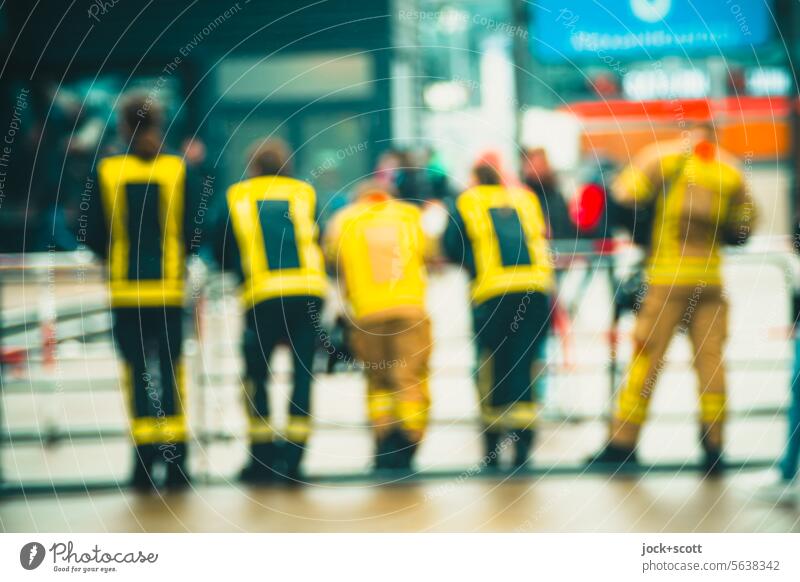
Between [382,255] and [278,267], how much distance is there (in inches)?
20.7

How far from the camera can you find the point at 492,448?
628 centimetres

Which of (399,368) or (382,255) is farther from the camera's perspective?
(399,368)

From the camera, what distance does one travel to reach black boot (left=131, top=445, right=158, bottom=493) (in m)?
5.72

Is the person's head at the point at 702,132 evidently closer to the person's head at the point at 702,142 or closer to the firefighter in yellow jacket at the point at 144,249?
the person's head at the point at 702,142

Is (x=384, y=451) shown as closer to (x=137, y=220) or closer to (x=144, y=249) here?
(x=144, y=249)

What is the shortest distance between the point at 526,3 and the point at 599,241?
207 cm

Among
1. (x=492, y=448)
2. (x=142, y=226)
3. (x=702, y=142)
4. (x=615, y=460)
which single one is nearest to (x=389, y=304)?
(x=492, y=448)

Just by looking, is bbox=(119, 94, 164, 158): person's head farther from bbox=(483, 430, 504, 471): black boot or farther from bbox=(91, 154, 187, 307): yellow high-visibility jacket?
bbox=(483, 430, 504, 471): black boot

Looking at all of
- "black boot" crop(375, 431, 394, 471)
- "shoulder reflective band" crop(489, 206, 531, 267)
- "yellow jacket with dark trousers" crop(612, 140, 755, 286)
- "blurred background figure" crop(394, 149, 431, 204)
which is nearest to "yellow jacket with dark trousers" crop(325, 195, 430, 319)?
"blurred background figure" crop(394, 149, 431, 204)

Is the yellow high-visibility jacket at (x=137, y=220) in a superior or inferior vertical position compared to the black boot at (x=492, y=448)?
superior

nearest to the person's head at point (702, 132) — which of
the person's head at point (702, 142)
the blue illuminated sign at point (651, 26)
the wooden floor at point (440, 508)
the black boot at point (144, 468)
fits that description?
the person's head at point (702, 142)

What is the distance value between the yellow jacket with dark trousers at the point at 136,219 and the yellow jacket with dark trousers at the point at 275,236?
0.90 ft

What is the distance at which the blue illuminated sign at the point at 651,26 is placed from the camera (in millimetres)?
5180
